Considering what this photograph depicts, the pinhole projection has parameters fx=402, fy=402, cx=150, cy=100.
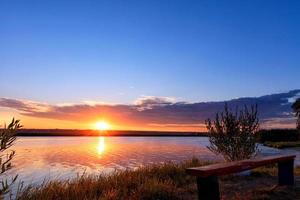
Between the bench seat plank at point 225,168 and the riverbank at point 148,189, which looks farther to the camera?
the riverbank at point 148,189

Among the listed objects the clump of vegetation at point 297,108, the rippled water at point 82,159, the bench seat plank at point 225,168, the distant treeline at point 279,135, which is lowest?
the rippled water at point 82,159

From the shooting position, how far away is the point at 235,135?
55.3 ft

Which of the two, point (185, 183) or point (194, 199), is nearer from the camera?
point (194, 199)

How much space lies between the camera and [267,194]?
1046 cm

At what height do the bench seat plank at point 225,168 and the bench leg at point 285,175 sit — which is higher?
the bench seat plank at point 225,168

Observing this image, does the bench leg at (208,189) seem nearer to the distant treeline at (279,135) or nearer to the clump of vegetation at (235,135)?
the clump of vegetation at (235,135)

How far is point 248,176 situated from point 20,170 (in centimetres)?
1598

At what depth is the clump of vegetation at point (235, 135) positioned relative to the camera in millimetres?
16703

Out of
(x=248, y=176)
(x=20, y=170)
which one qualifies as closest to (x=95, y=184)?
(x=248, y=176)

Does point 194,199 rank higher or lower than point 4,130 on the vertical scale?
lower

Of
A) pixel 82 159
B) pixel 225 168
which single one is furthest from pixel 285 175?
pixel 82 159

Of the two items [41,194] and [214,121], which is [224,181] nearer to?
[214,121]

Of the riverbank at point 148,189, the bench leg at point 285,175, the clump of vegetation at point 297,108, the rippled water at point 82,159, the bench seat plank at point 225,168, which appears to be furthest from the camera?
the clump of vegetation at point 297,108

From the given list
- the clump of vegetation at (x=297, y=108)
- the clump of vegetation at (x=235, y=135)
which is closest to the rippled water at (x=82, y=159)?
the clump of vegetation at (x=235, y=135)
